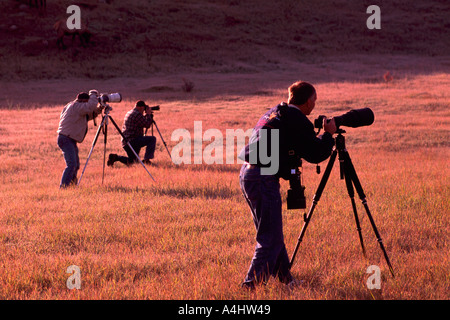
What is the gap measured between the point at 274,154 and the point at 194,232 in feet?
8.76

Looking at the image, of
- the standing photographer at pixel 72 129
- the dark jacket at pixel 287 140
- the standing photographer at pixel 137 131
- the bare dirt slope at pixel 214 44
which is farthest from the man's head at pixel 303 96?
the bare dirt slope at pixel 214 44

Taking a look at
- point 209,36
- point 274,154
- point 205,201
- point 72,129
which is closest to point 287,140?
point 274,154

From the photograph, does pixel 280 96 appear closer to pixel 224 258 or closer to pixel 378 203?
pixel 378 203

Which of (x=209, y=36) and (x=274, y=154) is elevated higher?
(x=209, y=36)

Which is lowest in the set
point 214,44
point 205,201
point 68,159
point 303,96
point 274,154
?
point 205,201

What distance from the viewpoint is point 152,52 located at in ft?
177

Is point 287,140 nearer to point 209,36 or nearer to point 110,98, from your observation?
point 110,98

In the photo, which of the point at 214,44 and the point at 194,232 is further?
the point at 214,44

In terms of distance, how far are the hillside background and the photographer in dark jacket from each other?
41.4 metres

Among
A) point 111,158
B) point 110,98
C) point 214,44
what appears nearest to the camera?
point 110,98

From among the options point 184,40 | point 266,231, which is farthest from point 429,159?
point 184,40

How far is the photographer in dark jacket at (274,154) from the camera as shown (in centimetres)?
443

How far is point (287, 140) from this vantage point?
4.50m

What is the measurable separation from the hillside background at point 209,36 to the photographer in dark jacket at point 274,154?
136 ft
